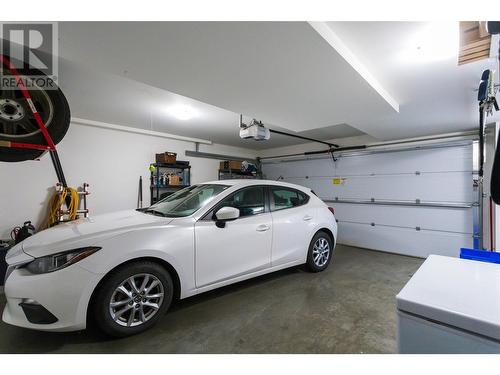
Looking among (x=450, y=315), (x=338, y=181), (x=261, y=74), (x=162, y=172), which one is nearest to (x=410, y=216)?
(x=338, y=181)

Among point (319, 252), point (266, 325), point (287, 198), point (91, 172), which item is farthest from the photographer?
point (91, 172)

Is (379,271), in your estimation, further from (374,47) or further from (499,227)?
(374,47)

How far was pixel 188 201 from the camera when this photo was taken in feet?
8.68

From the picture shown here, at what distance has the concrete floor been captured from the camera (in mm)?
1743

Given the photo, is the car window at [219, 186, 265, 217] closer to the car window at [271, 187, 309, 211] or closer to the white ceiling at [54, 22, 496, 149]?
the car window at [271, 187, 309, 211]

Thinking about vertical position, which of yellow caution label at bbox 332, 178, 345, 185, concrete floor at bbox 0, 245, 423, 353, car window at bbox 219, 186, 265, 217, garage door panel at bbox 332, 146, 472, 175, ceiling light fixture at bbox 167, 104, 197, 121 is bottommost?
concrete floor at bbox 0, 245, 423, 353

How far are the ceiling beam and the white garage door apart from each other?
2581 mm

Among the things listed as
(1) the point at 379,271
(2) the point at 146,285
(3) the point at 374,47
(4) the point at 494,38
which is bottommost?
(1) the point at 379,271

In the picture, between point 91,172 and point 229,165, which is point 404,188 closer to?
point 229,165

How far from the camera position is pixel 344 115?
3.26 m

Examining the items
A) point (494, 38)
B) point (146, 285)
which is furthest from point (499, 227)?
point (146, 285)

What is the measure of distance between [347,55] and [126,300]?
2.69 meters

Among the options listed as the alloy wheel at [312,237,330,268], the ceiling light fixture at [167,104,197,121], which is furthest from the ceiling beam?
the ceiling light fixture at [167,104,197,121]

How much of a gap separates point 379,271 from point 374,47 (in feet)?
10.7
